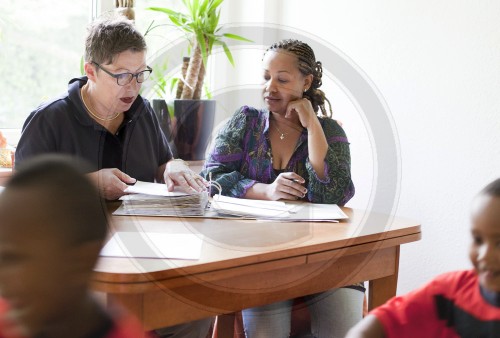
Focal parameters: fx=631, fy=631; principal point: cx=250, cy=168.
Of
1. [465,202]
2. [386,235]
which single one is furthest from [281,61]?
[465,202]

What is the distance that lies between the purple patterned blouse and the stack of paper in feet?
0.84

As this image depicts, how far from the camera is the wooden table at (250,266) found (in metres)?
1.26

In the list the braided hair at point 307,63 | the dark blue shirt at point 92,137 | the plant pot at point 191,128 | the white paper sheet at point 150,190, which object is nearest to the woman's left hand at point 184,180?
the white paper sheet at point 150,190

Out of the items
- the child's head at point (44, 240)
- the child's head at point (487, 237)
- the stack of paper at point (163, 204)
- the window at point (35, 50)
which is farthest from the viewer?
the window at point (35, 50)

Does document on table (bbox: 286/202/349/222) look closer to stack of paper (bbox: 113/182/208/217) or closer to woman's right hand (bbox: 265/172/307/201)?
woman's right hand (bbox: 265/172/307/201)

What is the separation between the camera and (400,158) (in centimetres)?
262

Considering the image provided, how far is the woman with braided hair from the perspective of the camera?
2023 millimetres

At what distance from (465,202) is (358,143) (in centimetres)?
61

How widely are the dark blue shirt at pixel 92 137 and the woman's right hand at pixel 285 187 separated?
1.35 feet

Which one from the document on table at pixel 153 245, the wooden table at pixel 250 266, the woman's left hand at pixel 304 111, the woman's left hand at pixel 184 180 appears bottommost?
the wooden table at pixel 250 266

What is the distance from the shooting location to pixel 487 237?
911 mm

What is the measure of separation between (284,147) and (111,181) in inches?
24.4

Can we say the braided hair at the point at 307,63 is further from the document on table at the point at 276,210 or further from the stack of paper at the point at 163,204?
the stack of paper at the point at 163,204

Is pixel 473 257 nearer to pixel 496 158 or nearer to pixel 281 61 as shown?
pixel 281 61
